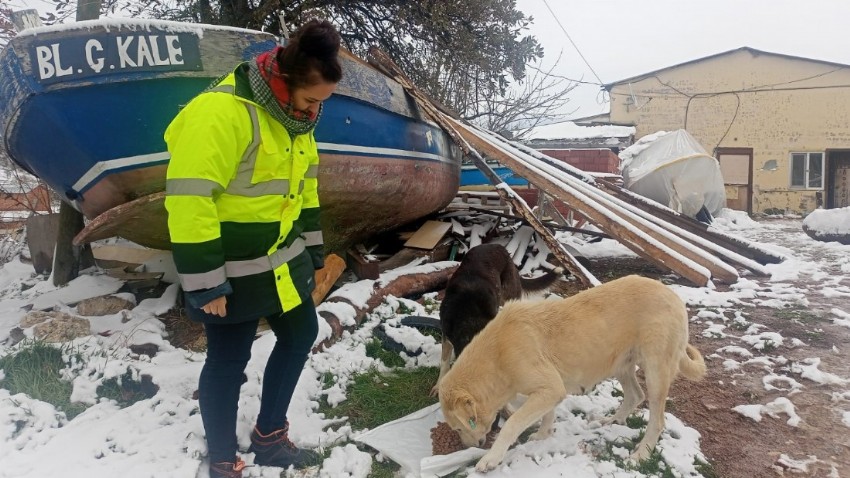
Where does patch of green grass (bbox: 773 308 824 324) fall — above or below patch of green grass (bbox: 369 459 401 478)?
below

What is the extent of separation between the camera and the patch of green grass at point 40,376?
325 cm

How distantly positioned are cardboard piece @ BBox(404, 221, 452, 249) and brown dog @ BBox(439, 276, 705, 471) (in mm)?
3743

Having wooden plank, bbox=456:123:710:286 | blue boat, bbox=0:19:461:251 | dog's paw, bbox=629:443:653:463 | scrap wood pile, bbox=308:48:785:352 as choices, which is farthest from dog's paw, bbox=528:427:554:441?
wooden plank, bbox=456:123:710:286

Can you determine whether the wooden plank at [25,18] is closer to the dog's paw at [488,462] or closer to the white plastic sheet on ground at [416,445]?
the white plastic sheet on ground at [416,445]

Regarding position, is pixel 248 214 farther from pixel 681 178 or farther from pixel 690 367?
pixel 681 178

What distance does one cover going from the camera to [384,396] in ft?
11.9

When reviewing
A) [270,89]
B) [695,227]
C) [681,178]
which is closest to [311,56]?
[270,89]

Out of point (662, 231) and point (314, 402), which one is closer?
point (314, 402)

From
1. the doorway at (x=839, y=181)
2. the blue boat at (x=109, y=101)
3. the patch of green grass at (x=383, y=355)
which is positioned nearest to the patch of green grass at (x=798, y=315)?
the patch of green grass at (x=383, y=355)

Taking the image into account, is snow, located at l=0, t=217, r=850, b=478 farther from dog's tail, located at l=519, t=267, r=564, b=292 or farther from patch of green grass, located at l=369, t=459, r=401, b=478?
dog's tail, located at l=519, t=267, r=564, b=292

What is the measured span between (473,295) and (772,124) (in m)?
22.8

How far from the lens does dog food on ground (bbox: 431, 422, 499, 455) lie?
9.64ft

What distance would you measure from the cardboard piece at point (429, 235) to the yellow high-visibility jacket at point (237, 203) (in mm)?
4157

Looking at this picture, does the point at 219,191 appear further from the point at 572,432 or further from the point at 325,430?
the point at 572,432
